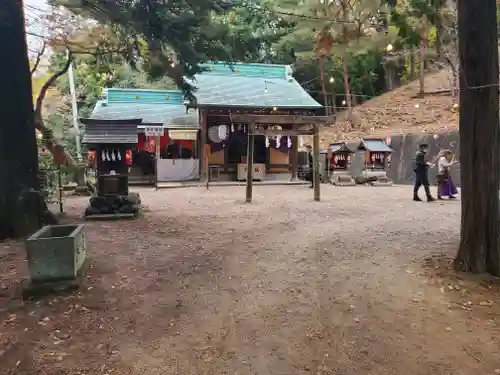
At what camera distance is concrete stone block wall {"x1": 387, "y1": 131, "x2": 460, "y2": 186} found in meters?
19.6

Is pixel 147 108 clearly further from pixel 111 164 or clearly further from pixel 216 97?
pixel 111 164

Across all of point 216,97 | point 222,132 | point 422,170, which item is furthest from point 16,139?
point 216,97

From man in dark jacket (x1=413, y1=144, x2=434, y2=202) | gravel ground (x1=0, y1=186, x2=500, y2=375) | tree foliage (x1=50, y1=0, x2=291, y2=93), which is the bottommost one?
gravel ground (x1=0, y1=186, x2=500, y2=375)

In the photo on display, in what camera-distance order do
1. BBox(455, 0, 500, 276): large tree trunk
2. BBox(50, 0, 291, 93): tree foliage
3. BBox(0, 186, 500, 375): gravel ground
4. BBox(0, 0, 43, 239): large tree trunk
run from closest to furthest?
BBox(0, 186, 500, 375): gravel ground, BBox(455, 0, 500, 276): large tree trunk, BBox(50, 0, 291, 93): tree foliage, BBox(0, 0, 43, 239): large tree trunk

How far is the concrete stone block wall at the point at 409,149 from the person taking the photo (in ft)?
64.2

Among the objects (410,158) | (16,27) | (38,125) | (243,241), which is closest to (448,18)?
(243,241)

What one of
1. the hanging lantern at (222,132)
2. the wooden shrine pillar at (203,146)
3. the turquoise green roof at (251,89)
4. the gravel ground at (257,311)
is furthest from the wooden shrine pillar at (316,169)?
the wooden shrine pillar at (203,146)

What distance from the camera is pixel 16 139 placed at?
7070 millimetres

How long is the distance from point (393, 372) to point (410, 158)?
19881 mm

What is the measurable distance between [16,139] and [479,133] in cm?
753

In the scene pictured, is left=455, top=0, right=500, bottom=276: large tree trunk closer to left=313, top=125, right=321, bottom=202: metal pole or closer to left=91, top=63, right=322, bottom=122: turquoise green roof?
left=313, top=125, right=321, bottom=202: metal pole

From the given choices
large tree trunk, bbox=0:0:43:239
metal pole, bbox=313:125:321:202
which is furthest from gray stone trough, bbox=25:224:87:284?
metal pole, bbox=313:125:321:202

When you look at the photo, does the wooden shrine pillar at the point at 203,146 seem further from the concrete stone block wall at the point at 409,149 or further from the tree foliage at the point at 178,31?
the concrete stone block wall at the point at 409,149

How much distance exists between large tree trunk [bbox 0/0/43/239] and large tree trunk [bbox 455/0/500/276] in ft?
23.7
